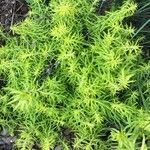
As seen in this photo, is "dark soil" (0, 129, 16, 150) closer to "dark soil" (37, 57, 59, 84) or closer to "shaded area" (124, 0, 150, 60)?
"dark soil" (37, 57, 59, 84)

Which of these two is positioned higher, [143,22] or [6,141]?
[143,22]

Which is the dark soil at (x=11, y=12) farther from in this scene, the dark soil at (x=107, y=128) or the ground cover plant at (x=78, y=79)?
the dark soil at (x=107, y=128)

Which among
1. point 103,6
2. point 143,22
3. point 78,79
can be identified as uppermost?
point 103,6

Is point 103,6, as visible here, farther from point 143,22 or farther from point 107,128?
point 107,128

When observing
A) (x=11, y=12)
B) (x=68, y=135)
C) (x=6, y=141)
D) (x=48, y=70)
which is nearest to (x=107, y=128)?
(x=68, y=135)

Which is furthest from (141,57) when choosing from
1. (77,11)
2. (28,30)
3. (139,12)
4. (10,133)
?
(10,133)

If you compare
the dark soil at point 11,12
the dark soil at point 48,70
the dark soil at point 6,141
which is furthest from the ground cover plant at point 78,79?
the dark soil at point 11,12
